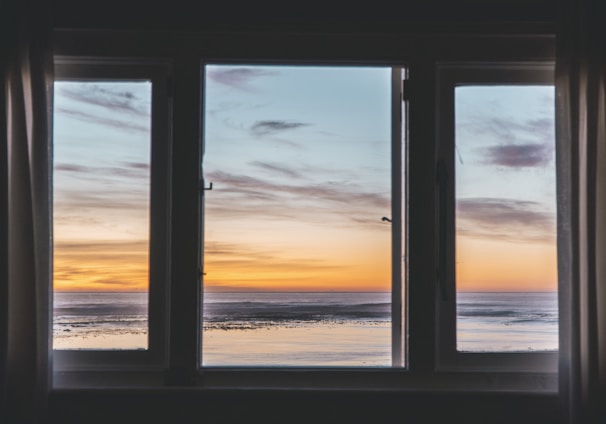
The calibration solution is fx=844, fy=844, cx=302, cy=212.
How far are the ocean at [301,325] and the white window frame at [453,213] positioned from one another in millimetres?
36

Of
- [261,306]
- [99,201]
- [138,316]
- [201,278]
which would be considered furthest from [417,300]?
[99,201]

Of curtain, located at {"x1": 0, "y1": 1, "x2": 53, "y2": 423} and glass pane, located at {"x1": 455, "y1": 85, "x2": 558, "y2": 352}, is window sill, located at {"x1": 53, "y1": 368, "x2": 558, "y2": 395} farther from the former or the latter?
curtain, located at {"x1": 0, "y1": 1, "x2": 53, "y2": 423}

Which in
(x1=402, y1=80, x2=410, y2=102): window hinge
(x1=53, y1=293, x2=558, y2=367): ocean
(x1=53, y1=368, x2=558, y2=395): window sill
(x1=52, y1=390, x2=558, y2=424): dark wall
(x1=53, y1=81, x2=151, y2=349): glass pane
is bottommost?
(x1=52, y1=390, x2=558, y2=424): dark wall

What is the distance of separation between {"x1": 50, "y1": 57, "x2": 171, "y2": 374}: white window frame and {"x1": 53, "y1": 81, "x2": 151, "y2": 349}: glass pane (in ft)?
0.09

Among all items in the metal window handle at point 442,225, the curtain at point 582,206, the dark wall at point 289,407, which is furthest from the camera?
the metal window handle at point 442,225

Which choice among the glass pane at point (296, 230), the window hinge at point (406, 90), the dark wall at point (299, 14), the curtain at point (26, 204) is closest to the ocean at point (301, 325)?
the glass pane at point (296, 230)

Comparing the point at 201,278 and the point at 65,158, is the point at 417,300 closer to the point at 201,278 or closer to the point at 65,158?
the point at 201,278

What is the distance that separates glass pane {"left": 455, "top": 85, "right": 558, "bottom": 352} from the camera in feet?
10.3

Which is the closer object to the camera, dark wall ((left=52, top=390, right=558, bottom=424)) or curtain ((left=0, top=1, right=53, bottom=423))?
curtain ((left=0, top=1, right=53, bottom=423))

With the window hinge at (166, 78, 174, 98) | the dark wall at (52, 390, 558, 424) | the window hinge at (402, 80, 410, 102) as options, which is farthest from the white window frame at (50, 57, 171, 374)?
the window hinge at (402, 80, 410, 102)

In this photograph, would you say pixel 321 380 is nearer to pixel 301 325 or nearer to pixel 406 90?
pixel 301 325

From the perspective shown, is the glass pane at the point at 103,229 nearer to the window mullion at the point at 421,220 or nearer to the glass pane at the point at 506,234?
the window mullion at the point at 421,220

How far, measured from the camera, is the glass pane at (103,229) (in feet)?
10.3

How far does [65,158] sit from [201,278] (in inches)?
26.8
